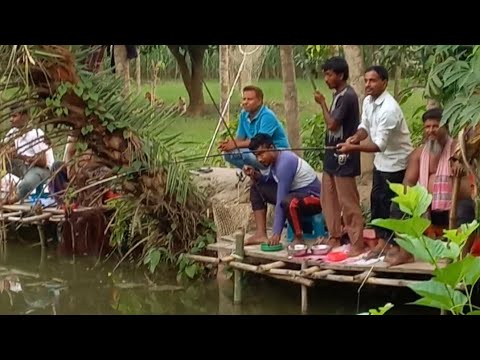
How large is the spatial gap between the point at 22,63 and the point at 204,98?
968cm

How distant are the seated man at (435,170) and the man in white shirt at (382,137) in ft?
0.25

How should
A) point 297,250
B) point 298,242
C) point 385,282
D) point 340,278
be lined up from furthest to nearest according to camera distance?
1. point 298,242
2. point 297,250
3. point 340,278
4. point 385,282

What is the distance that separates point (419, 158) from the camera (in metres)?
5.06

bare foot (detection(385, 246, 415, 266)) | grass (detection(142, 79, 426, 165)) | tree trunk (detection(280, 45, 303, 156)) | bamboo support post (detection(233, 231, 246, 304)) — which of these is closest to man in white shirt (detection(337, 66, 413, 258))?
bare foot (detection(385, 246, 415, 266))

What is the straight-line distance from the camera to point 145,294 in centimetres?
632

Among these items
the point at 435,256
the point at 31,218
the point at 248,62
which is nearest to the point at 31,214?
the point at 31,218

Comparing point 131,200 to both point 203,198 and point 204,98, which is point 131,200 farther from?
point 204,98

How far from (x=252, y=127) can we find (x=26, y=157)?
6.06 ft

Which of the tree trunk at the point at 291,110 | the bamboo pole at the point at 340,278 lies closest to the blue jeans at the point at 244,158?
the bamboo pole at the point at 340,278

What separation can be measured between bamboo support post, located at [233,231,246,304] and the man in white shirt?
40.5 inches

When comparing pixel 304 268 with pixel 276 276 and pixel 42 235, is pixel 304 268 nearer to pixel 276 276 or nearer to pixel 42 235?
pixel 276 276

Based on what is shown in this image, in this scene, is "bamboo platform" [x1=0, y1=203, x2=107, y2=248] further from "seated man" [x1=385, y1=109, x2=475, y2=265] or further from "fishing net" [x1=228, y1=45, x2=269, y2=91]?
"seated man" [x1=385, y1=109, x2=475, y2=265]

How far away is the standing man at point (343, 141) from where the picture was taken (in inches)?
209

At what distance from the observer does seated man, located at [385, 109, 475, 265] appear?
496cm
